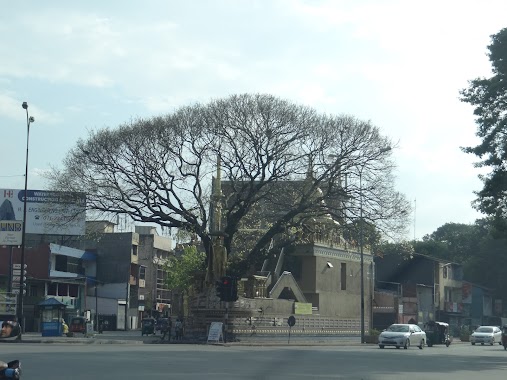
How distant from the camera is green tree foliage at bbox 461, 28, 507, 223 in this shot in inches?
1352

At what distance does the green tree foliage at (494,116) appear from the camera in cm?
3434

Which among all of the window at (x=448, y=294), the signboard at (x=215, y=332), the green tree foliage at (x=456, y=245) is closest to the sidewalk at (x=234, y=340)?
the signboard at (x=215, y=332)

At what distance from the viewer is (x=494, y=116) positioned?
34906 millimetres

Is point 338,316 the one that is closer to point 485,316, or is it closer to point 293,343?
point 293,343

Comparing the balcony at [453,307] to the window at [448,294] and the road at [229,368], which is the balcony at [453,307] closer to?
the window at [448,294]

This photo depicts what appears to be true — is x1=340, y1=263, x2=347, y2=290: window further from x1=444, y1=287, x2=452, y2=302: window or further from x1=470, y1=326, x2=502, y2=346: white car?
x1=444, y1=287, x2=452, y2=302: window

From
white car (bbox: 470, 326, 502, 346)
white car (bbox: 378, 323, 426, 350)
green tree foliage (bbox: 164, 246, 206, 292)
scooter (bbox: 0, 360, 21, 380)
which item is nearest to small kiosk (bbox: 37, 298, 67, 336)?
green tree foliage (bbox: 164, 246, 206, 292)

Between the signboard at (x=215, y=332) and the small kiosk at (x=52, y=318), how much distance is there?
10.0 meters

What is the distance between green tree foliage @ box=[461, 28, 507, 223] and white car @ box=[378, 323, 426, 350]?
37.0 ft

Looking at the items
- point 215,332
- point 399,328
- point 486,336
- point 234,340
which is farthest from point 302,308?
point 486,336

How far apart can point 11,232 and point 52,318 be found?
8690 millimetres

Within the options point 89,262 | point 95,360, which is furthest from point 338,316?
point 95,360

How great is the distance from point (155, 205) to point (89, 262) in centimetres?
3657

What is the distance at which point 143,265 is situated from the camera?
89875mm
